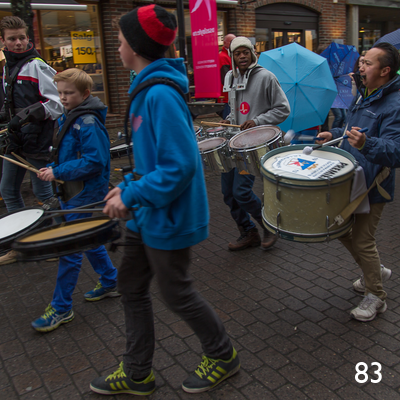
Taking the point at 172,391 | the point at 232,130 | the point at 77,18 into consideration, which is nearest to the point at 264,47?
the point at 77,18

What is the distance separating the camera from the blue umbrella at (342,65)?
29.8 feet

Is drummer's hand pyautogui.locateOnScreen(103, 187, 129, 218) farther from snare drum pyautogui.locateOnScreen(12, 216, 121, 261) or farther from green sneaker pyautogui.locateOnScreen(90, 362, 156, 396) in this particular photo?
green sneaker pyautogui.locateOnScreen(90, 362, 156, 396)

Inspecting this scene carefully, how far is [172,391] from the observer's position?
2.41 metres

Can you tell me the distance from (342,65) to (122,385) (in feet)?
28.1

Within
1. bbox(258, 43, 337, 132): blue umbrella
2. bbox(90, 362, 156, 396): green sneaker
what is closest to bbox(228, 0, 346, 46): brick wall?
bbox(258, 43, 337, 132): blue umbrella

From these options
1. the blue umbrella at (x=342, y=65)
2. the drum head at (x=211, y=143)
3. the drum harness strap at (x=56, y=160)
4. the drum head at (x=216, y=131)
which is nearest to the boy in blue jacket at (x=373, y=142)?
the drum head at (x=211, y=143)

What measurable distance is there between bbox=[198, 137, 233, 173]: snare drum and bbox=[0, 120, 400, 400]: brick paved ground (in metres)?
0.90

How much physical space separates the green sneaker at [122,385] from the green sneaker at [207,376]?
20cm

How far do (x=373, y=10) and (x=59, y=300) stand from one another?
1630 centimetres

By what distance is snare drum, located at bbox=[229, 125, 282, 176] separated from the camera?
3602 millimetres

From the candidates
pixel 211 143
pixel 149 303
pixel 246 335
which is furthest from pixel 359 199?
pixel 211 143

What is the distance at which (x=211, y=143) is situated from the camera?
409cm

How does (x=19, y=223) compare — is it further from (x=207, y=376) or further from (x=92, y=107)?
(x=207, y=376)

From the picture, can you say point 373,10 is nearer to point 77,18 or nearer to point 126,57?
point 77,18
